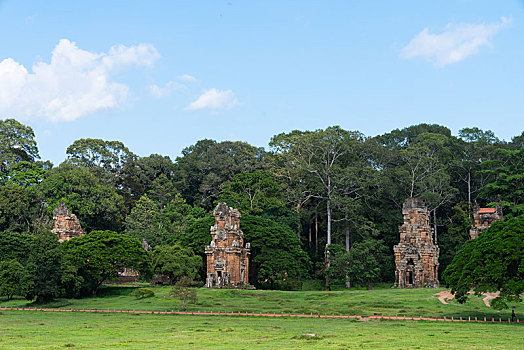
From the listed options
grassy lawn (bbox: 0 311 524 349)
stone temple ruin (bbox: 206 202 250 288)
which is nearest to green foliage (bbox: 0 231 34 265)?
stone temple ruin (bbox: 206 202 250 288)

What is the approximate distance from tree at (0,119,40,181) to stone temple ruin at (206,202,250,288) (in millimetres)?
32666

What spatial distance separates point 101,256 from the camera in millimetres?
55594

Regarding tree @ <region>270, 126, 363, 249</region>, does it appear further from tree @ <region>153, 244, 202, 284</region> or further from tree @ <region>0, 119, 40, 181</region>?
tree @ <region>0, 119, 40, 181</region>

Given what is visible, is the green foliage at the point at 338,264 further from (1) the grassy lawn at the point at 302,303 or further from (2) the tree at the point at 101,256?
(2) the tree at the point at 101,256

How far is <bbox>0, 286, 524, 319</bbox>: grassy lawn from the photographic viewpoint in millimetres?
39125

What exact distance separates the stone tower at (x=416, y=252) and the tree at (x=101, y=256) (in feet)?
85.4

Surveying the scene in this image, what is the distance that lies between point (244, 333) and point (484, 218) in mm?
43969

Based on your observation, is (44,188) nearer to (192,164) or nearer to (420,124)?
(192,164)

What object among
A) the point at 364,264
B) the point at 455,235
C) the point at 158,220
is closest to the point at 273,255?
the point at 364,264

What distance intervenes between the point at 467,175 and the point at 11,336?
64.5 meters

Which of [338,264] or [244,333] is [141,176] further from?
[244,333]

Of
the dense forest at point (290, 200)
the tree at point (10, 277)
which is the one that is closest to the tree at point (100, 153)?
the dense forest at point (290, 200)

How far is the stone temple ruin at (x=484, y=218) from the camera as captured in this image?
63625mm

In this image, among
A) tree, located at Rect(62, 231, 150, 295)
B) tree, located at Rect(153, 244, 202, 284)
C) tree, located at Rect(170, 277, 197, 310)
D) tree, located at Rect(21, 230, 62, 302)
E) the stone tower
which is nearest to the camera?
tree, located at Rect(170, 277, 197, 310)
